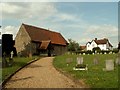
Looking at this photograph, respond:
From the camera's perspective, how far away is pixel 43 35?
268 feet

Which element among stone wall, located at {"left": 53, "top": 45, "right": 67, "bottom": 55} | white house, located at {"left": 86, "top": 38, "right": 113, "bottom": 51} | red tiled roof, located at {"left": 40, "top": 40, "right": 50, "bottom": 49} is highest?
white house, located at {"left": 86, "top": 38, "right": 113, "bottom": 51}

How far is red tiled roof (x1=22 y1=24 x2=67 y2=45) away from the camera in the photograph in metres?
75.2

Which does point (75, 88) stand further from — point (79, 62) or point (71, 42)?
point (71, 42)

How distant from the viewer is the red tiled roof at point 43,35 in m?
75.2

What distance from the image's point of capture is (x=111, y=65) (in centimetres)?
2095

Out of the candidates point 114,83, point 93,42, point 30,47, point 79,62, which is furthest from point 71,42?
point 114,83

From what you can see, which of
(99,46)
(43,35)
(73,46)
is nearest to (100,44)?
(99,46)

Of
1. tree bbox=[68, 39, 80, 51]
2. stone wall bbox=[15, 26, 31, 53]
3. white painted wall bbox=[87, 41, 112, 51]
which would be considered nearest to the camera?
stone wall bbox=[15, 26, 31, 53]

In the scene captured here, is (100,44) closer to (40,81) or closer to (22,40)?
(22,40)

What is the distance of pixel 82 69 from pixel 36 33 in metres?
56.1

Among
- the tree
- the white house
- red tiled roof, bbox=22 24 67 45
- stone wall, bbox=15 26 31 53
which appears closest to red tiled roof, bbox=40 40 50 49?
red tiled roof, bbox=22 24 67 45

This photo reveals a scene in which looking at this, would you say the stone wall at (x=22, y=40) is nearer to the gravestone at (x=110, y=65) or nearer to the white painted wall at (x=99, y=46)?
the gravestone at (x=110, y=65)

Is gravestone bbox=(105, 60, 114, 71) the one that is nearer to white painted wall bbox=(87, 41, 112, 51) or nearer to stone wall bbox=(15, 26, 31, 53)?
stone wall bbox=(15, 26, 31, 53)

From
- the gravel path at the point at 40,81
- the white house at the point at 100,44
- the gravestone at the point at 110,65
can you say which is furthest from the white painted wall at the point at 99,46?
the gravel path at the point at 40,81
